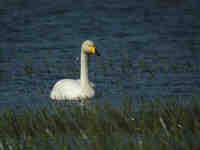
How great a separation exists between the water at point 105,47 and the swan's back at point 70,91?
0.93 ft

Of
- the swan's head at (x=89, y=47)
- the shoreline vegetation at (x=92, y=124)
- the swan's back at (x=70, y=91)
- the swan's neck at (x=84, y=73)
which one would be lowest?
the shoreline vegetation at (x=92, y=124)

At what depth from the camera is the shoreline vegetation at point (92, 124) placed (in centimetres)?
864

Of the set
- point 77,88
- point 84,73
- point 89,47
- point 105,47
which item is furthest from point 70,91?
point 105,47

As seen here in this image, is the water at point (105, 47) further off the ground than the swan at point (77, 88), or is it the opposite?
the water at point (105, 47)

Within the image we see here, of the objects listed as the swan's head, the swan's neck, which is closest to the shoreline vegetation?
the swan's neck

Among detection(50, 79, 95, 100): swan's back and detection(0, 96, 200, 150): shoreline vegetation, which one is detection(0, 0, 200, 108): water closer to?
detection(50, 79, 95, 100): swan's back

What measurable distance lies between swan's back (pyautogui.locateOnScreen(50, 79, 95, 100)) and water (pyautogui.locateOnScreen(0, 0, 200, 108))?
283 mm

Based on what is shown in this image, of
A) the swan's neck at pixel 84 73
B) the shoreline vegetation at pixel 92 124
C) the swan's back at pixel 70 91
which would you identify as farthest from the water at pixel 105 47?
the shoreline vegetation at pixel 92 124

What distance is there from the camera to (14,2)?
1182 inches

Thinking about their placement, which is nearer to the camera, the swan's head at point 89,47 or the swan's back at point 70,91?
the swan's back at point 70,91

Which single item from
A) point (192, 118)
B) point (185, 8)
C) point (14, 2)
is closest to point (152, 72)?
point (192, 118)

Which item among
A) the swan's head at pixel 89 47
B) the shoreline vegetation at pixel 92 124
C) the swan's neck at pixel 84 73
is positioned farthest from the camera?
the swan's head at pixel 89 47

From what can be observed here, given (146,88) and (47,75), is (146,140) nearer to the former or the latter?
(146,88)

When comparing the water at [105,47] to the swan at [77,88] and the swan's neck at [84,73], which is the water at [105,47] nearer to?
the swan at [77,88]
